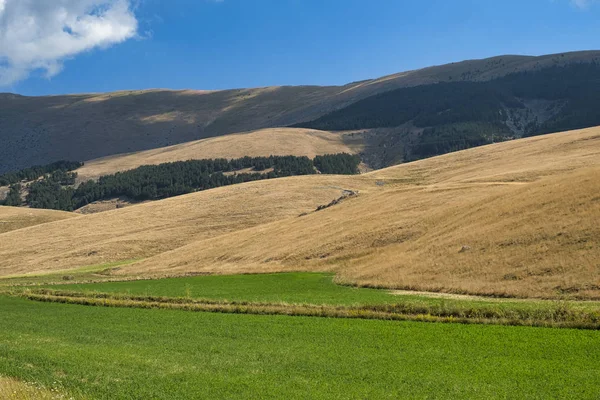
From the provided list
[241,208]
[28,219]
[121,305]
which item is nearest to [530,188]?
[121,305]

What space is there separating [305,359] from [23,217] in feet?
430

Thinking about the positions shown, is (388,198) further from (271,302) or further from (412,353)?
(412,353)

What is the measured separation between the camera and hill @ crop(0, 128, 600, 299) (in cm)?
4047

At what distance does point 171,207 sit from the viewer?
114125 millimetres

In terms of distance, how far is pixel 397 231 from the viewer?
2375 inches

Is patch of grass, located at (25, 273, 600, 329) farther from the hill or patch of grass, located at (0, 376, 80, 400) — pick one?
patch of grass, located at (0, 376, 80, 400)

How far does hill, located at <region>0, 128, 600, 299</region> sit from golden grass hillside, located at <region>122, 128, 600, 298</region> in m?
0.14

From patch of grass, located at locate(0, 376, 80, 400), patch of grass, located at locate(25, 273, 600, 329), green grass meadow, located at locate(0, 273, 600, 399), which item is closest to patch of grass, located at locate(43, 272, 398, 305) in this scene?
patch of grass, located at locate(25, 273, 600, 329)

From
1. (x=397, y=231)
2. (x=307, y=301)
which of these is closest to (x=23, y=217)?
(x=397, y=231)

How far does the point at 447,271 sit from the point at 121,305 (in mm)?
22907

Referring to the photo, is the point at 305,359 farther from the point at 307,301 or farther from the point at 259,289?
the point at 259,289

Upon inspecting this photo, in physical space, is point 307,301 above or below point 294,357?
below

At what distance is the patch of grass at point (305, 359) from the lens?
17.8m

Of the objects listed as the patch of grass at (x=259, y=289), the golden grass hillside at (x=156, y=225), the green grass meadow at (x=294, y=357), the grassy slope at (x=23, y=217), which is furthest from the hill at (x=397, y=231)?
the grassy slope at (x=23, y=217)
